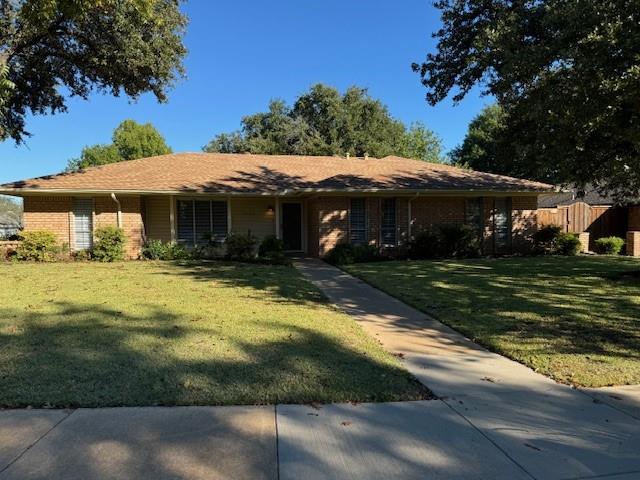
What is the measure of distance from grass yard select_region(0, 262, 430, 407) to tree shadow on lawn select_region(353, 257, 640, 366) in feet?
6.29

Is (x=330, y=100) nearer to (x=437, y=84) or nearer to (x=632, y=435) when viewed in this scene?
(x=437, y=84)

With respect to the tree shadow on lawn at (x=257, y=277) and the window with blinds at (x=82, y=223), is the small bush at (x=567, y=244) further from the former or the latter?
the window with blinds at (x=82, y=223)

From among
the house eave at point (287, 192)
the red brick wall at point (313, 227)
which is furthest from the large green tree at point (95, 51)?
the red brick wall at point (313, 227)

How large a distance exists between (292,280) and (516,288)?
489 cm

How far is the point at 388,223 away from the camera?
18062mm

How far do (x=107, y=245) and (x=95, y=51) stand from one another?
5998 mm

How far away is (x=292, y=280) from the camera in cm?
1159

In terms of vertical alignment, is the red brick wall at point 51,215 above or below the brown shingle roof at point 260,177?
below

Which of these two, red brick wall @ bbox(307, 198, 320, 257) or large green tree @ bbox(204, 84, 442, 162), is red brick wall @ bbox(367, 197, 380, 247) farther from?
large green tree @ bbox(204, 84, 442, 162)

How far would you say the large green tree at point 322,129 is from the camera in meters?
37.9

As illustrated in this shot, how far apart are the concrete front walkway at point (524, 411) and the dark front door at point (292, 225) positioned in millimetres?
12767

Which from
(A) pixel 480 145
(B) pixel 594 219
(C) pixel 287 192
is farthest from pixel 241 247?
(A) pixel 480 145

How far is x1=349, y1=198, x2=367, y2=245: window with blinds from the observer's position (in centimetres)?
1758

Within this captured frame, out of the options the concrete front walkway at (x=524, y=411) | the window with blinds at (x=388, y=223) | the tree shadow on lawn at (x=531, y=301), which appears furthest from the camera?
the window with blinds at (x=388, y=223)
